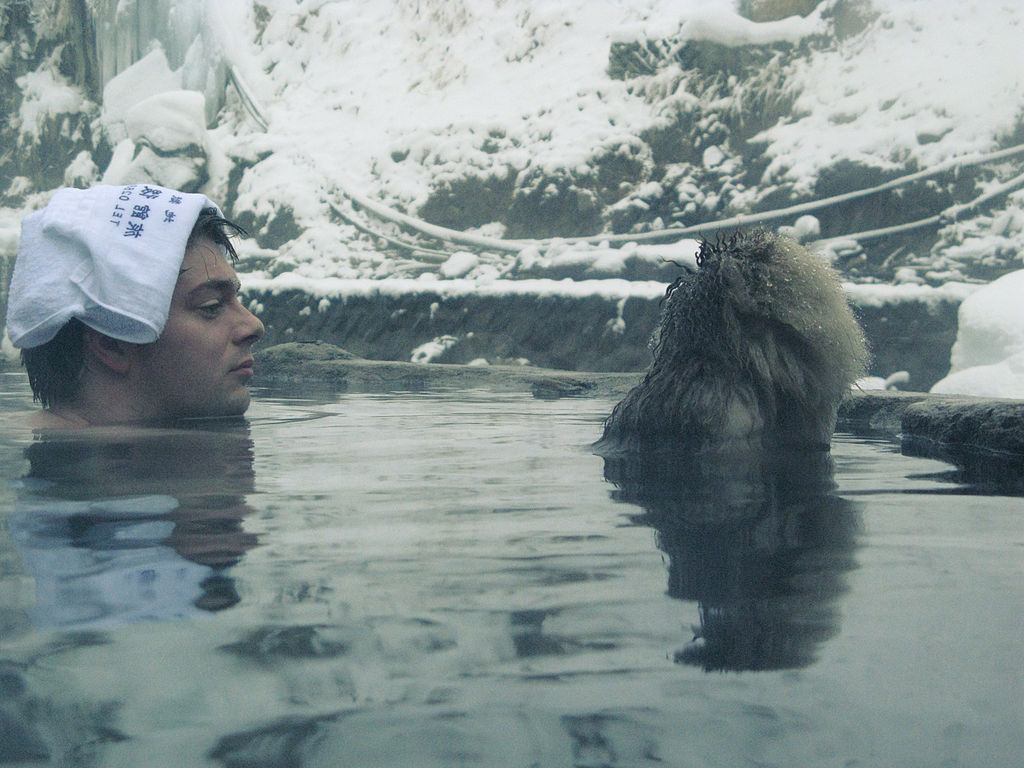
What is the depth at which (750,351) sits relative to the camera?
2.25m

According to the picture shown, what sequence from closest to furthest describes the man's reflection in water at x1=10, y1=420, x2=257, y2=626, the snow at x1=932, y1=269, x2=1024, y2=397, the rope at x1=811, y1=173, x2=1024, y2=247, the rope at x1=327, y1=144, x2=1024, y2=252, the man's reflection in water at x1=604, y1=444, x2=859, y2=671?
the man's reflection in water at x1=604, y1=444, x2=859, y2=671
the man's reflection in water at x1=10, y1=420, x2=257, y2=626
the snow at x1=932, y1=269, x2=1024, y2=397
the rope at x1=811, y1=173, x2=1024, y2=247
the rope at x1=327, y1=144, x2=1024, y2=252

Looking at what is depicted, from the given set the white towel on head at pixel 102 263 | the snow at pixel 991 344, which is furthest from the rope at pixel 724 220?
the white towel on head at pixel 102 263

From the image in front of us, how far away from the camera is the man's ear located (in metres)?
2.77

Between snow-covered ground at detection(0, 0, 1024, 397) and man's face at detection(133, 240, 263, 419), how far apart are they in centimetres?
421

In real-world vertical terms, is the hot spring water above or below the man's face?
below

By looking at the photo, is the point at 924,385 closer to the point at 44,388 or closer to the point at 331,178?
the point at 44,388

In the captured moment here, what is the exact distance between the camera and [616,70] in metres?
9.80

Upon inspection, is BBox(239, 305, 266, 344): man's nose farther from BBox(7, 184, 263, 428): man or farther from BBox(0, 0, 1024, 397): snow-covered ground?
BBox(0, 0, 1024, 397): snow-covered ground

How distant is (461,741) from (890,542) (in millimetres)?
829

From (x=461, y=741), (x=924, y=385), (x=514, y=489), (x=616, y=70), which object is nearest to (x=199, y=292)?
(x=514, y=489)

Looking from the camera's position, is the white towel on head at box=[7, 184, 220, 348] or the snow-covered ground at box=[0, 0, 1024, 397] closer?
the white towel on head at box=[7, 184, 220, 348]

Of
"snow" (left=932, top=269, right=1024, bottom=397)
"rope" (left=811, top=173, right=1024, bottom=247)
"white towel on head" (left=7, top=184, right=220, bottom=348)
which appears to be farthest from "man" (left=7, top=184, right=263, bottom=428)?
"rope" (left=811, top=173, right=1024, bottom=247)

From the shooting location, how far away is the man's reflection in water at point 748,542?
0.88 meters

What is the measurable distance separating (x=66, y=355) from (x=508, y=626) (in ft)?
7.62
